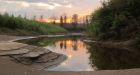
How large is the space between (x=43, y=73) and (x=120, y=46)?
75.9 ft

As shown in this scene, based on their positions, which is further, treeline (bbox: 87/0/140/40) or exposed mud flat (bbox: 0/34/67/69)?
treeline (bbox: 87/0/140/40)

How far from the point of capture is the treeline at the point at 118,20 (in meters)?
42.4

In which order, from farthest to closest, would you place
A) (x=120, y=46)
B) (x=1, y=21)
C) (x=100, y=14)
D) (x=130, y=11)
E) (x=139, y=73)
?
(x=1, y=21), (x=100, y=14), (x=130, y=11), (x=120, y=46), (x=139, y=73)

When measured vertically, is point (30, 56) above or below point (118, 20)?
below

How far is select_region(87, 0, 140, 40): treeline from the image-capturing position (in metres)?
42.4

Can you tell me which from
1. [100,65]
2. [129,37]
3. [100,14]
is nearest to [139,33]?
[129,37]

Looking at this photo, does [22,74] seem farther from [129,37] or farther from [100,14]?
[100,14]

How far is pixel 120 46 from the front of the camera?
39562 millimetres

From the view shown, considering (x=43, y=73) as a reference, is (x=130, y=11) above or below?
above

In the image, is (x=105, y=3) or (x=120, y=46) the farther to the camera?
(x=105, y=3)

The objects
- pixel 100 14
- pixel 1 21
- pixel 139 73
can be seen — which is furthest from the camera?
pixel 1 21

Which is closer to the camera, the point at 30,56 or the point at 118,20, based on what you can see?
the point at 30,56

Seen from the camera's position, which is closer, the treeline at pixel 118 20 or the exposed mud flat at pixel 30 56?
the exposed mud flat at pixel 30 56

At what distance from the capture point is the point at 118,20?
4312cm
